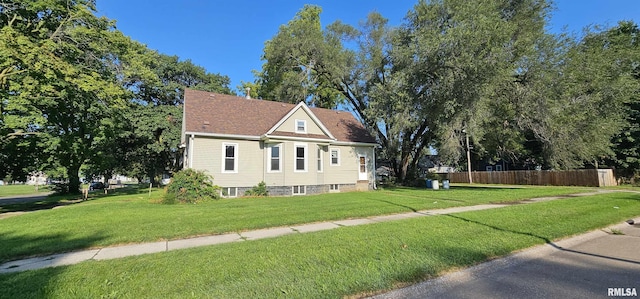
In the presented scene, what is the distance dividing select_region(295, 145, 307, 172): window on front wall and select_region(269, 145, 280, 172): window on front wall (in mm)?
1141

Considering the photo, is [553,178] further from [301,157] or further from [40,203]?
[40,203]

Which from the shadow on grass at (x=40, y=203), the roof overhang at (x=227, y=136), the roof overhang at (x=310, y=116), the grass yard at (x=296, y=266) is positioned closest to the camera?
the grass yard at (x=296, y=266)

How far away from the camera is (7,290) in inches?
150

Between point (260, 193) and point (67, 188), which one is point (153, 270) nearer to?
point (260, 193)

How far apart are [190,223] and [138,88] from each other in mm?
30738

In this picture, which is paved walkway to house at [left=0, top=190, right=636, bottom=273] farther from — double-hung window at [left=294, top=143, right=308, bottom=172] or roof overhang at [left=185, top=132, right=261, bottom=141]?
double-hung window at [left=294, top=143, right=308, bottom=172]

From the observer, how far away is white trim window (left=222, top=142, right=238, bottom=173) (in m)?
16.8

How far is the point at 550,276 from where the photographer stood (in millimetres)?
4398

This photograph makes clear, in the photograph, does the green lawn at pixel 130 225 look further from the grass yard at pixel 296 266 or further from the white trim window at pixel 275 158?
the white trim window at pixel 275 158

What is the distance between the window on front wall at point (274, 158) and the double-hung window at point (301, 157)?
1.14 m

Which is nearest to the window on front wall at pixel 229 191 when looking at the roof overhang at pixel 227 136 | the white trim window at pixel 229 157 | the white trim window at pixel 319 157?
the white trim window at pixel 229 157

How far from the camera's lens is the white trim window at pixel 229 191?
16.6 meters

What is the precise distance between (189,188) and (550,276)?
13.7 metres

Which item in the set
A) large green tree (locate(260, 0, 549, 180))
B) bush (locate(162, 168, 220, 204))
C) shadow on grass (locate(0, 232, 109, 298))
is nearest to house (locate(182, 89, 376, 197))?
bush (locate(162, 168, 220, 204))
